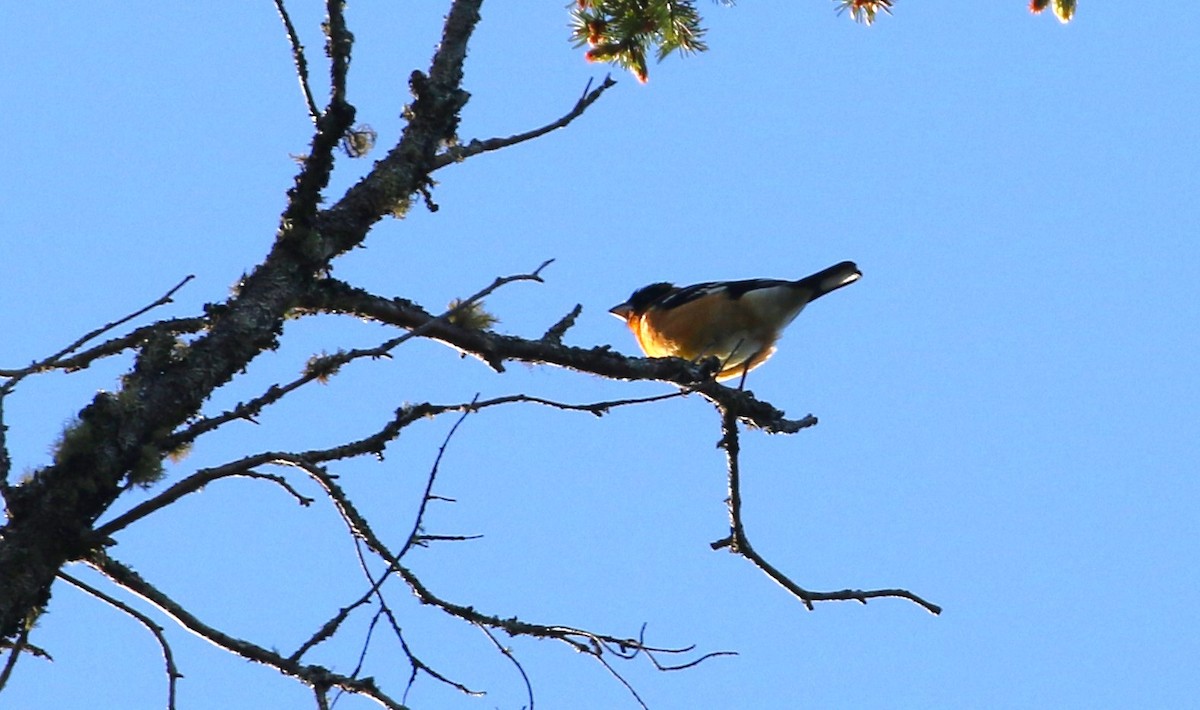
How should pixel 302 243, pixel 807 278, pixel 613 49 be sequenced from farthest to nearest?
pixel 807 278, pixel 613 49, pixel 302 243

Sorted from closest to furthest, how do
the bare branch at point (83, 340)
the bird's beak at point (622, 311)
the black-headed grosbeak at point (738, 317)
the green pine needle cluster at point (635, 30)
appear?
the bare branch at point (83, 340)
the green pine needle cluster at point (635, 30)
the black-headed grosbeak at point (738, 317)
the bird's beak at point (622, 311)

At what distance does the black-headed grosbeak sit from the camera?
25.0ft

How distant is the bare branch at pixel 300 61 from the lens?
346 centimetres

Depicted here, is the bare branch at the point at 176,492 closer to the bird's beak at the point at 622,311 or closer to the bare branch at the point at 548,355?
the bare branch at the point at 548,355

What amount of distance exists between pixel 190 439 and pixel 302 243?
68 centimetres

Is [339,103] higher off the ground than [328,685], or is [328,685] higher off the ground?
[339,103]

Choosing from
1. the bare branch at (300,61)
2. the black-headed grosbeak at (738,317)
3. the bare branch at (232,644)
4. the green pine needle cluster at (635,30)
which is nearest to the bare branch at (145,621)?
the bare branch at (232,644)

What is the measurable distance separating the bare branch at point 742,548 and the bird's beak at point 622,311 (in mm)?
5192

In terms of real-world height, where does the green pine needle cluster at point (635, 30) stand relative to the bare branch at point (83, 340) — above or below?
above

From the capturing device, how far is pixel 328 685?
3238 mm

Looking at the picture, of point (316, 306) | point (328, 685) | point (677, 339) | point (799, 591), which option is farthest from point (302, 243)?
point (677, 339)

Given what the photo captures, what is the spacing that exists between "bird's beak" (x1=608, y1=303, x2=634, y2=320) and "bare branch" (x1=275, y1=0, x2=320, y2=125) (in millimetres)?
6216

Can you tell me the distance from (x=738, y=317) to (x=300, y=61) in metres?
4.40

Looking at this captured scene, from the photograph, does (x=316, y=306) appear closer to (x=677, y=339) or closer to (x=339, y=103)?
(x=339, y=103)
